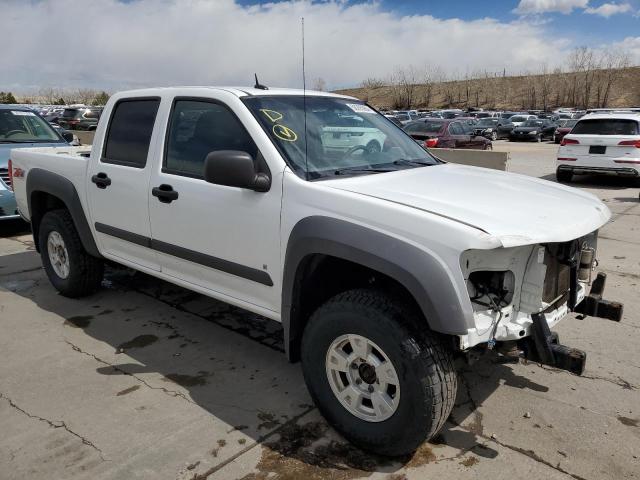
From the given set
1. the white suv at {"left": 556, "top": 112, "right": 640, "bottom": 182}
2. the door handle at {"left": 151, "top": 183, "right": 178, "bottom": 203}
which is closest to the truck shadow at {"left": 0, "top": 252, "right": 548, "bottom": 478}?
the door handle at {"left": 151, "top": 183, "right": 178, "bottom": 203}

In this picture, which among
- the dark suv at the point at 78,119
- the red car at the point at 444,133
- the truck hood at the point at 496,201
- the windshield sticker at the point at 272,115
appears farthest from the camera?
the dark suv at the point at 78,119

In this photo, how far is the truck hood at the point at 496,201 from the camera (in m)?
2.49

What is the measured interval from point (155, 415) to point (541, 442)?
2159 millimetres

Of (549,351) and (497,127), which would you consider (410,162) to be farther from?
(497,127)

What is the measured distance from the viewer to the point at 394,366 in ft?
8.46

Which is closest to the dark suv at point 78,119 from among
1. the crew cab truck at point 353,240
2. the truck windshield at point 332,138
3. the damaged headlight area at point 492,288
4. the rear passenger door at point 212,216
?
the crew cab truck at point 353,240

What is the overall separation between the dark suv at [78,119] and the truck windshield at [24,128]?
18500 millimetres

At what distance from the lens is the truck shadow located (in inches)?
113

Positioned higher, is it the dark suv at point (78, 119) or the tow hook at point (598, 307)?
the dark suv at point (78, 119)

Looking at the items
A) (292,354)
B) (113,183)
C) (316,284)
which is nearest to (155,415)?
(292,354)

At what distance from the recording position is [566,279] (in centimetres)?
303

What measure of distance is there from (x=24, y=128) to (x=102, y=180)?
5516mm

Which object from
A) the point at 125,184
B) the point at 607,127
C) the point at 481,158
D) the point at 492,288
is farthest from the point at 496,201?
the point at 607,127

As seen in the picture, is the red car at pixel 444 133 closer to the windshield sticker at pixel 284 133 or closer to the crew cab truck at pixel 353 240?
the crew cab truck at pixel 353 240
